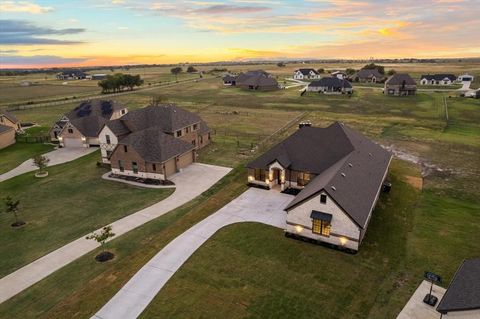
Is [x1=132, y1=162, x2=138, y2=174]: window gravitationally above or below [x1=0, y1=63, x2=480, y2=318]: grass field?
above

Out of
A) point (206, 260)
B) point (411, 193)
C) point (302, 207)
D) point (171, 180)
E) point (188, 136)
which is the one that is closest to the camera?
point (206, 260)

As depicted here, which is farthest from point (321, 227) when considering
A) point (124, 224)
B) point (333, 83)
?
point (333, 83)

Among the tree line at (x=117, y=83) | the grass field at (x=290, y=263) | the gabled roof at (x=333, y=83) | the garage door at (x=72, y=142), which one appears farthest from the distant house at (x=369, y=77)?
the garage door at (x=72, y=142)

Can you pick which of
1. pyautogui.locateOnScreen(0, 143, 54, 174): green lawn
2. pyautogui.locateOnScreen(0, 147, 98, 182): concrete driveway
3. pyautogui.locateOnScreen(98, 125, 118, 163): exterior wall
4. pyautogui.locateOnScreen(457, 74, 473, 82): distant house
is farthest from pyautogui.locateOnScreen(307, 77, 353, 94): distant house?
pyautogui.locateOnScreen(0, 143, 54, 174): green lawn

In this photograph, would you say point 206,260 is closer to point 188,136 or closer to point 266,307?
point 266,307

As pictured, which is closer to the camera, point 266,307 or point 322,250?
point 266,307

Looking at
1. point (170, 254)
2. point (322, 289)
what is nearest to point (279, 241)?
point (322, 289)

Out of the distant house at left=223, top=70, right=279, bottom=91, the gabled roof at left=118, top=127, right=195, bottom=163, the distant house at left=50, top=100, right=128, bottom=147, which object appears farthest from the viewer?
the distant house at left=223, top=70, right=279, bottom=91

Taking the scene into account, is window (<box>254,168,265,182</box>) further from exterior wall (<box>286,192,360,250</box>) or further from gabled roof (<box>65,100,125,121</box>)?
gabled roof (<box>65,100,125,121</box>)
